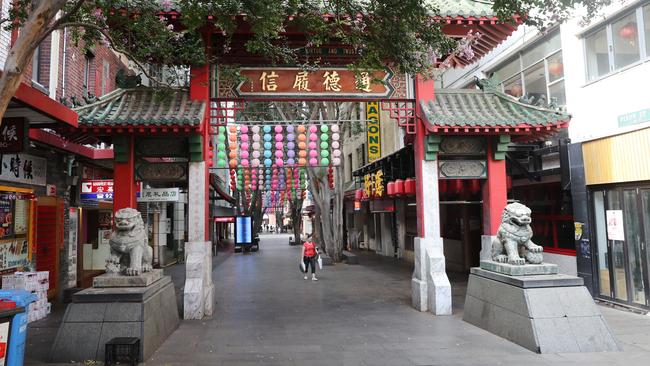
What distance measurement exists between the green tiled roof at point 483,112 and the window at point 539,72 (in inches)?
38.6

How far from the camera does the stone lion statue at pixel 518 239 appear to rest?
25.3ft

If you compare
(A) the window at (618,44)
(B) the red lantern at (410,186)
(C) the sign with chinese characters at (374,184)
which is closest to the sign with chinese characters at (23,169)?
(B) the red lantern at (410,186)

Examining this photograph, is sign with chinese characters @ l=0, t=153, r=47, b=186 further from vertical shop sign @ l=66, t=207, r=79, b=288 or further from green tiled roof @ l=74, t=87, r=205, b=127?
green tiled roof @ l=74, t=87, r=205, b=127

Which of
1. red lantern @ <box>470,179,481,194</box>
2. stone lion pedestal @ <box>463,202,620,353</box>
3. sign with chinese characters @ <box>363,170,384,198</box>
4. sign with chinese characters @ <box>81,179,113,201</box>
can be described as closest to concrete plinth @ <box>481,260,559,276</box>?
stone lion pedestal @ <box>463,202,620,353</box>

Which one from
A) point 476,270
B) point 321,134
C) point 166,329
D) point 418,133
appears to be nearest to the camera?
point 166,329

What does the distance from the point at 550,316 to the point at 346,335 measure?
3.38m

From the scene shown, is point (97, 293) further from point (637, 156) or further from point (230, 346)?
point (637, 156)

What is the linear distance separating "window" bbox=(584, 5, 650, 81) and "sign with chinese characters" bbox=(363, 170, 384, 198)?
8.19 m

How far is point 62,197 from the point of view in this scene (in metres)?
11.5

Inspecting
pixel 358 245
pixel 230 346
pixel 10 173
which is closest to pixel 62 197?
pixel 10 173

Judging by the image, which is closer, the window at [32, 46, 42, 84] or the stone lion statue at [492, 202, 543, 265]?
the stone lion statue at [492, 202, 543, 265]

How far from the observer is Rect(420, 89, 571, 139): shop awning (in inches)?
368

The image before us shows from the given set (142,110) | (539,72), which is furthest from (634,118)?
(142,110)

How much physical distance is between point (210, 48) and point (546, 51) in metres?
9.09
